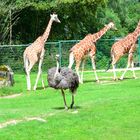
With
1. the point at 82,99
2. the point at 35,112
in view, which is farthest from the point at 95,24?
the point at 35,112

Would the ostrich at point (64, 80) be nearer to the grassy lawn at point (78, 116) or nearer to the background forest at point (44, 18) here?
the grassy lawn at point (78, 116)

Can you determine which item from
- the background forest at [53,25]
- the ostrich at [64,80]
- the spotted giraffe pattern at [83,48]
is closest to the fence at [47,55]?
the background forest at [53,25]

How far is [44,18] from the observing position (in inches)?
1597

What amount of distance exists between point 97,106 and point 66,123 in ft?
8.73

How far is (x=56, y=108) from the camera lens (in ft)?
50.8

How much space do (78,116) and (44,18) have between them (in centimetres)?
2742

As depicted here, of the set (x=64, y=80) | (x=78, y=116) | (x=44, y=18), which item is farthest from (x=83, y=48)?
(x=44, y=18)

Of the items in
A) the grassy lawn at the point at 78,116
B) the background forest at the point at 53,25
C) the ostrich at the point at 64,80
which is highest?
the background forest at the point at 53,25

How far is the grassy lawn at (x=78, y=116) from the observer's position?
1187 centimetres

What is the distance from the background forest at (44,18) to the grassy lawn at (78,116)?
1408 centimetres

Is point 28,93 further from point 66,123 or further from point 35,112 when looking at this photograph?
point 66,123

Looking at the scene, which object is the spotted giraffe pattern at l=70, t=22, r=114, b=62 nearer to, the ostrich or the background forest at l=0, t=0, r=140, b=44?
the background forest at l=0, t=0, r=140, b=44

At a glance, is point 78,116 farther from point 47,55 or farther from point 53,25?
point 53,25

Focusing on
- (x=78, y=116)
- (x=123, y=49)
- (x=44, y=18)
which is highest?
(x=44, y=18)
